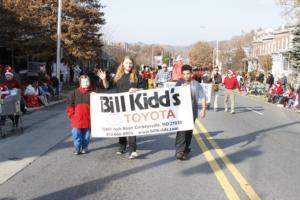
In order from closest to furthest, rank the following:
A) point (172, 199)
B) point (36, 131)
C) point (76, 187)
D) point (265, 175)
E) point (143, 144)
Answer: point (172, 199), point (76, 187), point (265, 175), point (143, 144), point (36, 131)

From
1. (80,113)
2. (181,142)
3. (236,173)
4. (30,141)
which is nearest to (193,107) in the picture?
(181,142)

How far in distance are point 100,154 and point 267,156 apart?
3.22 meters

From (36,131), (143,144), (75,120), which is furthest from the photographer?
(36,131)

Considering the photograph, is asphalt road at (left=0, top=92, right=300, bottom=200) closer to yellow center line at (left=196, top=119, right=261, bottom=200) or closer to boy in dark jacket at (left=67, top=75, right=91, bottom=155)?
yellow center line at (left=196, top=119, right=261, bottom=200)

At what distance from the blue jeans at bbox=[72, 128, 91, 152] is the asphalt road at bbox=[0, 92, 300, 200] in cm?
24

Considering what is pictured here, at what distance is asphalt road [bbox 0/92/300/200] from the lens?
671 centimetres

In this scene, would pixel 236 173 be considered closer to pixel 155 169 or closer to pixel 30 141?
pixel 155 169

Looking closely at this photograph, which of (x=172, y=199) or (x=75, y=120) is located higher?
(x=75, y=120)

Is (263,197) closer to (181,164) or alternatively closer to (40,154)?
(181,164)

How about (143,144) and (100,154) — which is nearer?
(100,154)

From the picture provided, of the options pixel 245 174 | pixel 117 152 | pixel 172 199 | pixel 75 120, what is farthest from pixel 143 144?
pixel 172 199

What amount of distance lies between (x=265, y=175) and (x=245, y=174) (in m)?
0.31

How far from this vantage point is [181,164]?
857cm

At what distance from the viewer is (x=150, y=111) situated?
9.02 m
